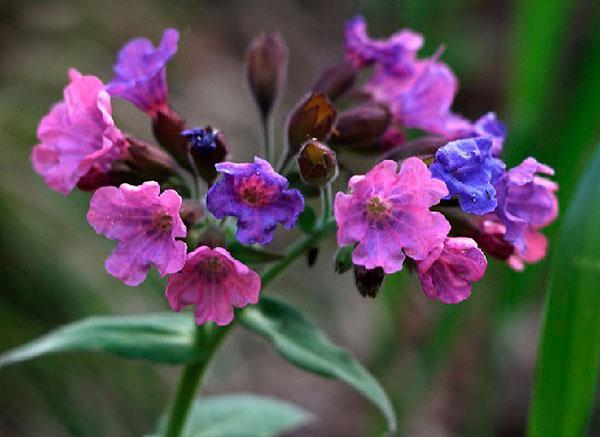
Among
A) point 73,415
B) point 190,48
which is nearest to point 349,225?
point 73,415

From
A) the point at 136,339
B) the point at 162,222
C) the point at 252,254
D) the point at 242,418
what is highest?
the point at 162,222

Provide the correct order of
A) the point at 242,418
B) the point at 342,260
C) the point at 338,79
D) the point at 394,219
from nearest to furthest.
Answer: the point at 394,219
the point at 342,260
the point at 338,79
the point at 242,418

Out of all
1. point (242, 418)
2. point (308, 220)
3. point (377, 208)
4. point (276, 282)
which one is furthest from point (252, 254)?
point (276, 282)

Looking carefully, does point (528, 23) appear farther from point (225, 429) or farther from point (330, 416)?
point (330, 416)

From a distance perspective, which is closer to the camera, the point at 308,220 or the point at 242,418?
the point at 308,220

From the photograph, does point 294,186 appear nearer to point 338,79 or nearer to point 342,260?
point 342,260

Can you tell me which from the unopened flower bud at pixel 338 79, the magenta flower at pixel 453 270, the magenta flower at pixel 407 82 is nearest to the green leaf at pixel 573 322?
the magenta flower at pixel 453 270
